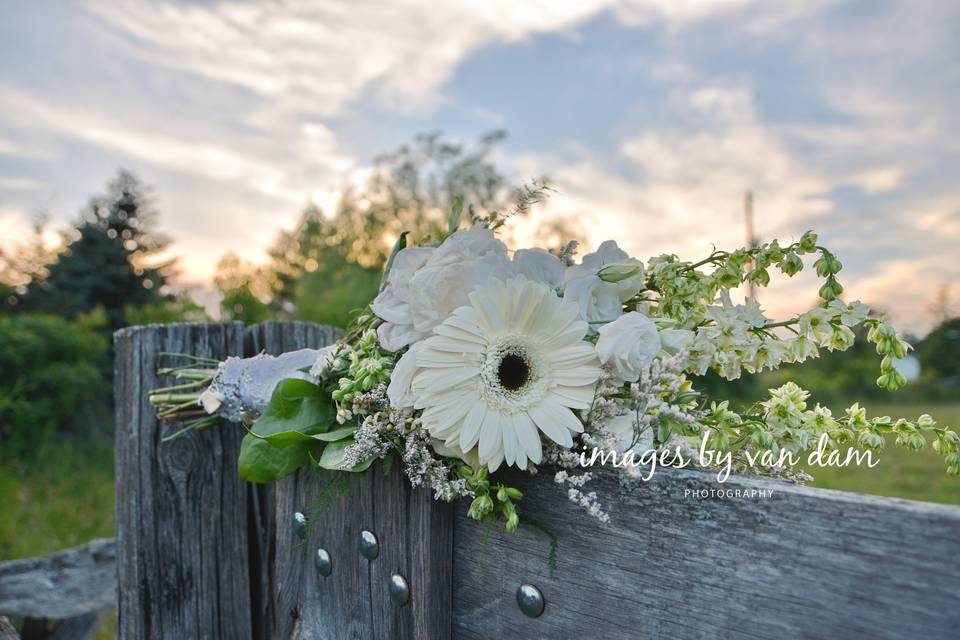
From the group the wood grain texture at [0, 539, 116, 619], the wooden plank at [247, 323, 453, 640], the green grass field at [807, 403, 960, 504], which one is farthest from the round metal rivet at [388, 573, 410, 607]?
the green grass field at [807, 403, 960, 504]

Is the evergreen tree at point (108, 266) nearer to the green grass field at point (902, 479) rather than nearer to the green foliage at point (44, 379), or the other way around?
the green foliage at point (44, 379)

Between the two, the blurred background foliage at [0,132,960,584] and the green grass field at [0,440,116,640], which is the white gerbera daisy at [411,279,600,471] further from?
the green grass field at [0,440,116,640]

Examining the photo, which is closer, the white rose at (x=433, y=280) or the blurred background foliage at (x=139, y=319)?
the white rose at (x=433, y=280)

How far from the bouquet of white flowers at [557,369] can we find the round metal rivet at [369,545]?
0.67 feet

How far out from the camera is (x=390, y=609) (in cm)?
141

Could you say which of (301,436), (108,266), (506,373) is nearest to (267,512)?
(301,436)

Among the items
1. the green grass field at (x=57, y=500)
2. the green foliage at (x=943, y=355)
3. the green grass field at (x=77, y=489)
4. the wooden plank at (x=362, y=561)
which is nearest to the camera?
the wooden plank at (x=362, y=561)

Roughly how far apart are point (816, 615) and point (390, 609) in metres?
0.86

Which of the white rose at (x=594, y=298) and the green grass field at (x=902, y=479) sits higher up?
the white rose at (x=594, y=298)

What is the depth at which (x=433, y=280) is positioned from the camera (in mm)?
1216

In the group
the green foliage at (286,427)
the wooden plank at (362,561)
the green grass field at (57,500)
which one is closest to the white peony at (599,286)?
the wooden plank at (362,561)

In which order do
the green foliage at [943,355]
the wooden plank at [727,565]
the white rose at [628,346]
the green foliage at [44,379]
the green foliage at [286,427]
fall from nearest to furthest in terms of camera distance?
the wooden plank at [727,565], the white rose at [628,346], the green foliage at [286,427], the green foliage at [44,379], the green foliage at [943,355]

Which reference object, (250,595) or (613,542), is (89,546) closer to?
(250,595)

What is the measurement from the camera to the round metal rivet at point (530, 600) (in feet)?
3.93
